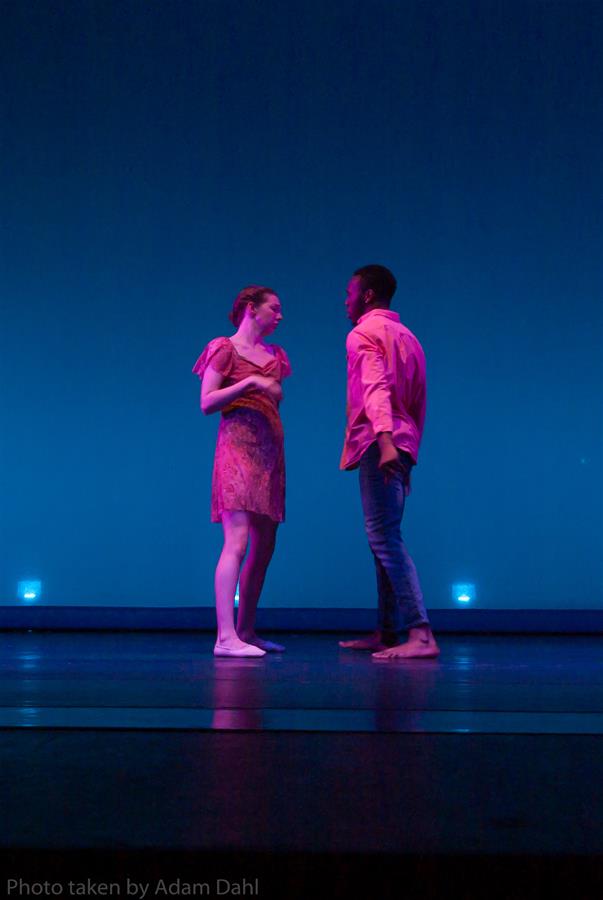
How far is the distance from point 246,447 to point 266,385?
0.23 meters

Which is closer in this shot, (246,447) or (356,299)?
(246,447)

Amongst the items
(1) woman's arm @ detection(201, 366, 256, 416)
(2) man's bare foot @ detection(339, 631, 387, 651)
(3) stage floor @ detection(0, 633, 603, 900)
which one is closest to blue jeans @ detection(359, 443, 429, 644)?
(2) man's bare foot @ detection(339, 631, 387, 651)

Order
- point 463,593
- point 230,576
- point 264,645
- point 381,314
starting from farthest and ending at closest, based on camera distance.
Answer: point 463,593 < point 264,645 < point 381,314 < point 230,576

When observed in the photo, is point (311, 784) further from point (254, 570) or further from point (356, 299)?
point (356, 299)

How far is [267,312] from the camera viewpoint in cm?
323

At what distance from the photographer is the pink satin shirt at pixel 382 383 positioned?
9.96ft

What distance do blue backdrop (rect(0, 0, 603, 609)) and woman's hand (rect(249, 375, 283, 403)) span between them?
1.40m

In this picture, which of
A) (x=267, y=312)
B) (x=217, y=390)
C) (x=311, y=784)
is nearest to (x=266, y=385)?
(x=217, y=390)

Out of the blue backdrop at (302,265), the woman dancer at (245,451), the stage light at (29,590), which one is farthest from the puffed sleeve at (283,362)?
the stage light at (29,590)

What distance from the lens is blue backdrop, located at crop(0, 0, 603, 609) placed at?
4.50m

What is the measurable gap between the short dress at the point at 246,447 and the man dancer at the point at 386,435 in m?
0.26

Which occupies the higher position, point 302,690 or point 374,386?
point 374,386

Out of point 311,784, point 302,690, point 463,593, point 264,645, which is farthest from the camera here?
point 463,593

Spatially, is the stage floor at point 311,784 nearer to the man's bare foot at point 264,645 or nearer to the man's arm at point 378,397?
the man's arm at point 378,397
